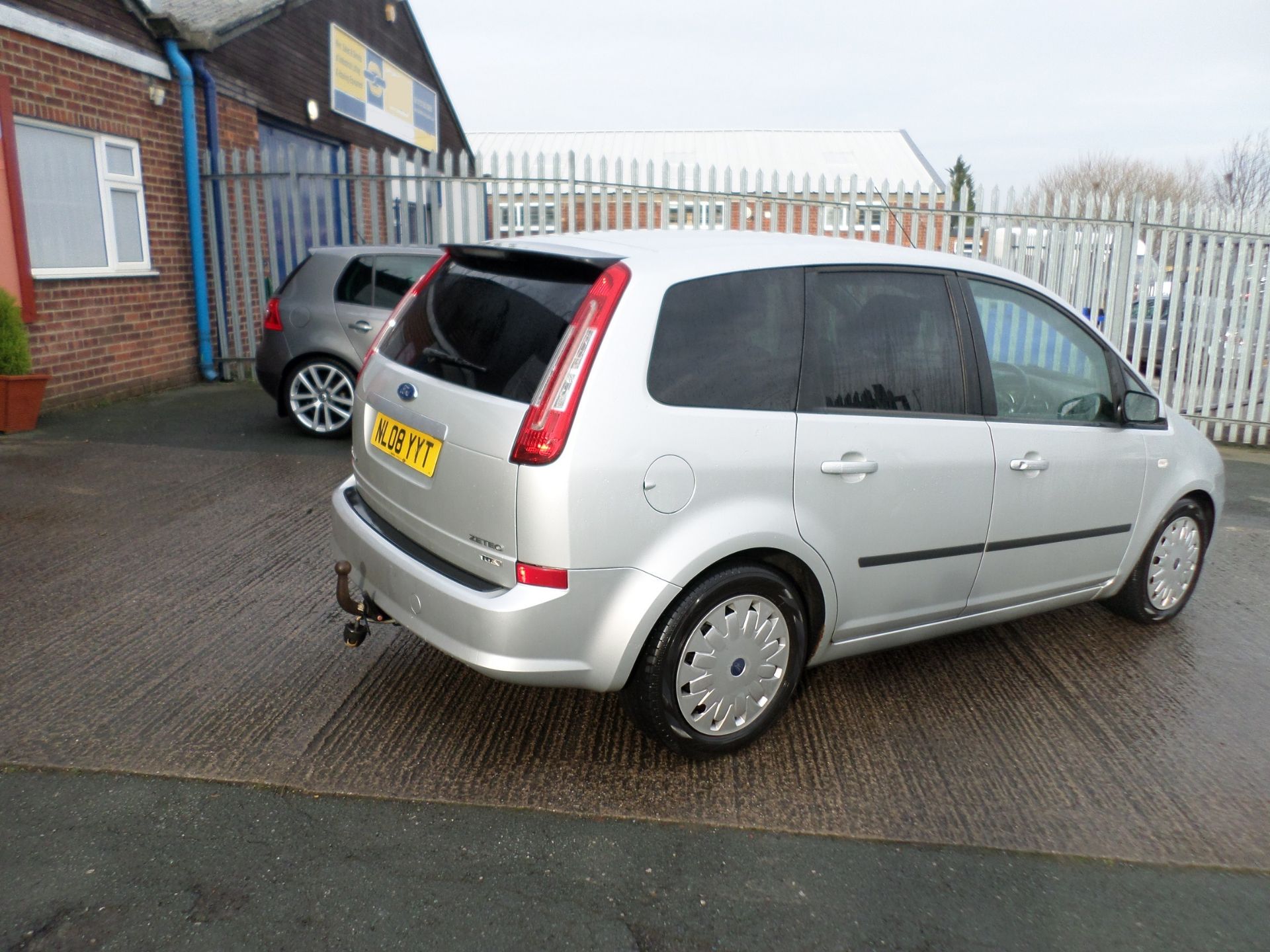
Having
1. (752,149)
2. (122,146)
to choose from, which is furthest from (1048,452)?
(752,149)

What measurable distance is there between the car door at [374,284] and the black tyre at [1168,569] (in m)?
5.77

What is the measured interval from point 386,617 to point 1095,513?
2811mm

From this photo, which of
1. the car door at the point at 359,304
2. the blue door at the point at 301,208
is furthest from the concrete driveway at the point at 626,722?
the blue door at the point at 301,208

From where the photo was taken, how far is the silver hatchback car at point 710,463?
3014 millimetres

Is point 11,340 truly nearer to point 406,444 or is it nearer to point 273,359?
point 273,359

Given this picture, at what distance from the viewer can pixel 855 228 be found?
11.9m

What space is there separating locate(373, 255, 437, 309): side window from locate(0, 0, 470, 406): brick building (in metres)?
3.17

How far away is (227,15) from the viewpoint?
1245 cm

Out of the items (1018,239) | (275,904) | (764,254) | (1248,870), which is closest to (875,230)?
(1018,239)

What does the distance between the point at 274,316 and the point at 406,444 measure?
5.66m

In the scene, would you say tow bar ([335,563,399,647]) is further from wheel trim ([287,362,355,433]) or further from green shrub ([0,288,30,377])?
green shrub ([0,288,30,377])

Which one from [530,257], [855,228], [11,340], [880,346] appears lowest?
[11,340]

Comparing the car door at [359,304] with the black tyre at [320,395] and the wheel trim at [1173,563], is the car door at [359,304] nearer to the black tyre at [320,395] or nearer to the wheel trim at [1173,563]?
the black tyre at [320,395]

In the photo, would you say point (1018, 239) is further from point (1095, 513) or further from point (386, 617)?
point (386, 617)
